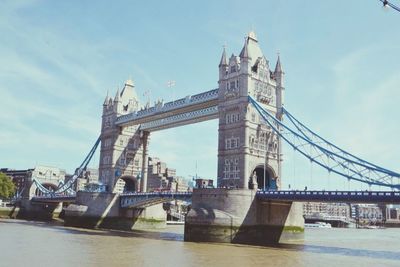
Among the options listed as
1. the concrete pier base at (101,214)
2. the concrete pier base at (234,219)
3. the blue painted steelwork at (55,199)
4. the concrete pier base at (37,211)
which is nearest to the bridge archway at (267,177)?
the concrete pier base at (234,219)

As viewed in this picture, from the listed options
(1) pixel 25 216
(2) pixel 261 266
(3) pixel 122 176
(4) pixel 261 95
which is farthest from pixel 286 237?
(1) pixel 25 216

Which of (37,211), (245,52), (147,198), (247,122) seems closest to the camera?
(247,122)

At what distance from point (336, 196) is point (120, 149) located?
132 feet

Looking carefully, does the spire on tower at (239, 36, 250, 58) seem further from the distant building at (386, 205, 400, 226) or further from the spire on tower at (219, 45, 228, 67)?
the distant building at (386, 205, 400, 226)

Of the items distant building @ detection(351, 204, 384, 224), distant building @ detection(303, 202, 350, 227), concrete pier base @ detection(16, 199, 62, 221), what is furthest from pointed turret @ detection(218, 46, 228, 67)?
distant building @ detection(351, 204, 384, 224)

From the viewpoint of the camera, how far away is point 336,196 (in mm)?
39875

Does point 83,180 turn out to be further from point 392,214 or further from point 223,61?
point 392,214

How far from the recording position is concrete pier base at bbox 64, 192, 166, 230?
6362cm

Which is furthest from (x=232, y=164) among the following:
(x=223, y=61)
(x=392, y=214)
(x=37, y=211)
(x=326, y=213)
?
(x=392, y=214)

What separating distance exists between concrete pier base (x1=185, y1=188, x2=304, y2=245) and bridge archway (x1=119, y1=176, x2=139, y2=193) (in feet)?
96.5

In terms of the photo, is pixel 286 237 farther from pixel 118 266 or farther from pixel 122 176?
pixel 122 176

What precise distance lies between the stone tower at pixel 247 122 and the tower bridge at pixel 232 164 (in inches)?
4.2

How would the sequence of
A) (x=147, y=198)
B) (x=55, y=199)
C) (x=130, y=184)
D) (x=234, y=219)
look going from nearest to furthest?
1. (x=234, y=219)
2. (x=147, y=198)
3. (x=130, y=184)
4. (x=55, y=199)

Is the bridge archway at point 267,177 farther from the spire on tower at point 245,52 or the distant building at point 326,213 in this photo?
the distant building at point 326,213
